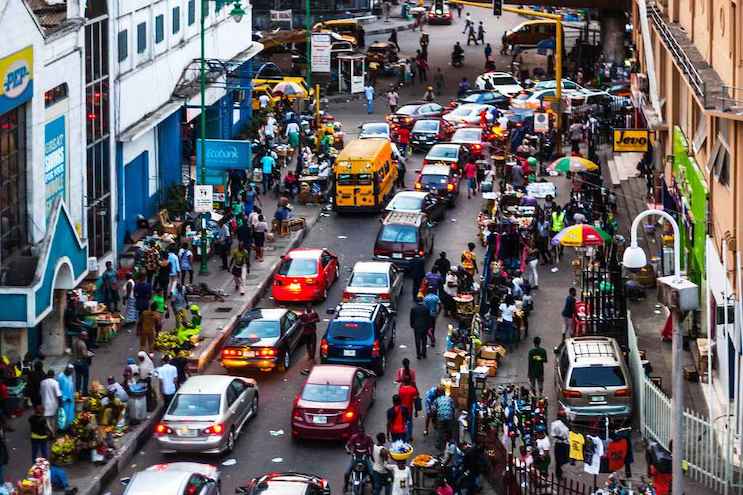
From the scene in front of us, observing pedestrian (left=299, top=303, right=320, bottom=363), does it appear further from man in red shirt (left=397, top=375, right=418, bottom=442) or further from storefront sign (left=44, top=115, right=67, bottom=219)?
storefront sign (left=44, top=115, right=67, bottom=219)

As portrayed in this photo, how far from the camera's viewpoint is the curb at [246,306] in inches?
1666

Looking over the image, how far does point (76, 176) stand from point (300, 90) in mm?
29924

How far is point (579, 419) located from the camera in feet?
120

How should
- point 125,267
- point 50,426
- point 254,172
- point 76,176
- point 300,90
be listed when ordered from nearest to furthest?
point 50,426 < point 76,176 < point 125,267 < point 254,172 < point 300,90

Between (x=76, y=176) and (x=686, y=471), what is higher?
(x=76, y=176)

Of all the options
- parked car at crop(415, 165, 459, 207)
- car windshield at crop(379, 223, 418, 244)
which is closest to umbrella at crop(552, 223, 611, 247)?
car windshield at crop(379, 223, 418, 244)

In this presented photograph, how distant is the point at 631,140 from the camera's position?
55.1m

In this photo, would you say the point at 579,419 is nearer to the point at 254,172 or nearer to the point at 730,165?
the point at 730,165

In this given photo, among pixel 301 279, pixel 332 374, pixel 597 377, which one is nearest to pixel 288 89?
pixel 301 279

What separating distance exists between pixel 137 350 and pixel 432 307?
7.59 metres

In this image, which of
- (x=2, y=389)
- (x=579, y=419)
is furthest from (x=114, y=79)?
(x=579, y=419)

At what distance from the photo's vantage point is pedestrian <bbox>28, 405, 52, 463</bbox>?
34.4 meters

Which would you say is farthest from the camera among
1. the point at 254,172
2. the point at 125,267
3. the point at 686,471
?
the point at 254,172

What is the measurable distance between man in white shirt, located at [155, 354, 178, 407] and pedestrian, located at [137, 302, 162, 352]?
367 cm
